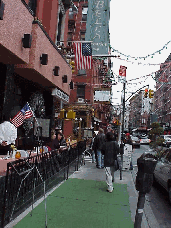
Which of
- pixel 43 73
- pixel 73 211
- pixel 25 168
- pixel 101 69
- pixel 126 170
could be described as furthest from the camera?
pixel 101 69

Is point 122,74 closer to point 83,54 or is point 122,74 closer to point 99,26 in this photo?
point 99,26

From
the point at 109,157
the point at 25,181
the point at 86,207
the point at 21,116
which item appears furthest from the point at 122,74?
the point at 25,181

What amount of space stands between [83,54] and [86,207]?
772cm

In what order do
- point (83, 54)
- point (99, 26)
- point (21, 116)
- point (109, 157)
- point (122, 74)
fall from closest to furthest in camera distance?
point (21, 116) < point (109, 157) < point (83, 54) < point (99, 26) < point (122, 74)

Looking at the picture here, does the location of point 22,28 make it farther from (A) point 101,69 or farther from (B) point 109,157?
(A) point 101,69

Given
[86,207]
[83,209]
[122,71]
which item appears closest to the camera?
[83,209]

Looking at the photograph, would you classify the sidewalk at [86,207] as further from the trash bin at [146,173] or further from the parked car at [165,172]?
the trash bin at [146,173]

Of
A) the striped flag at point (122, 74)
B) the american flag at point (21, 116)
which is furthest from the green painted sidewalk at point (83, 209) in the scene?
the striped flag at point (122, 74)

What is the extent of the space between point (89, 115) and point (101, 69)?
36.3 feet

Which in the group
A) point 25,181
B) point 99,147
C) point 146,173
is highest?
point 146,173

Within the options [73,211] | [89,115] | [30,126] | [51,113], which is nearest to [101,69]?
[89,115]

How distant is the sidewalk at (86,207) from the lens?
455 centimetres

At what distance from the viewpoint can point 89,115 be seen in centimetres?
3109

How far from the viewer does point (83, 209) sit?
5.36 metres
